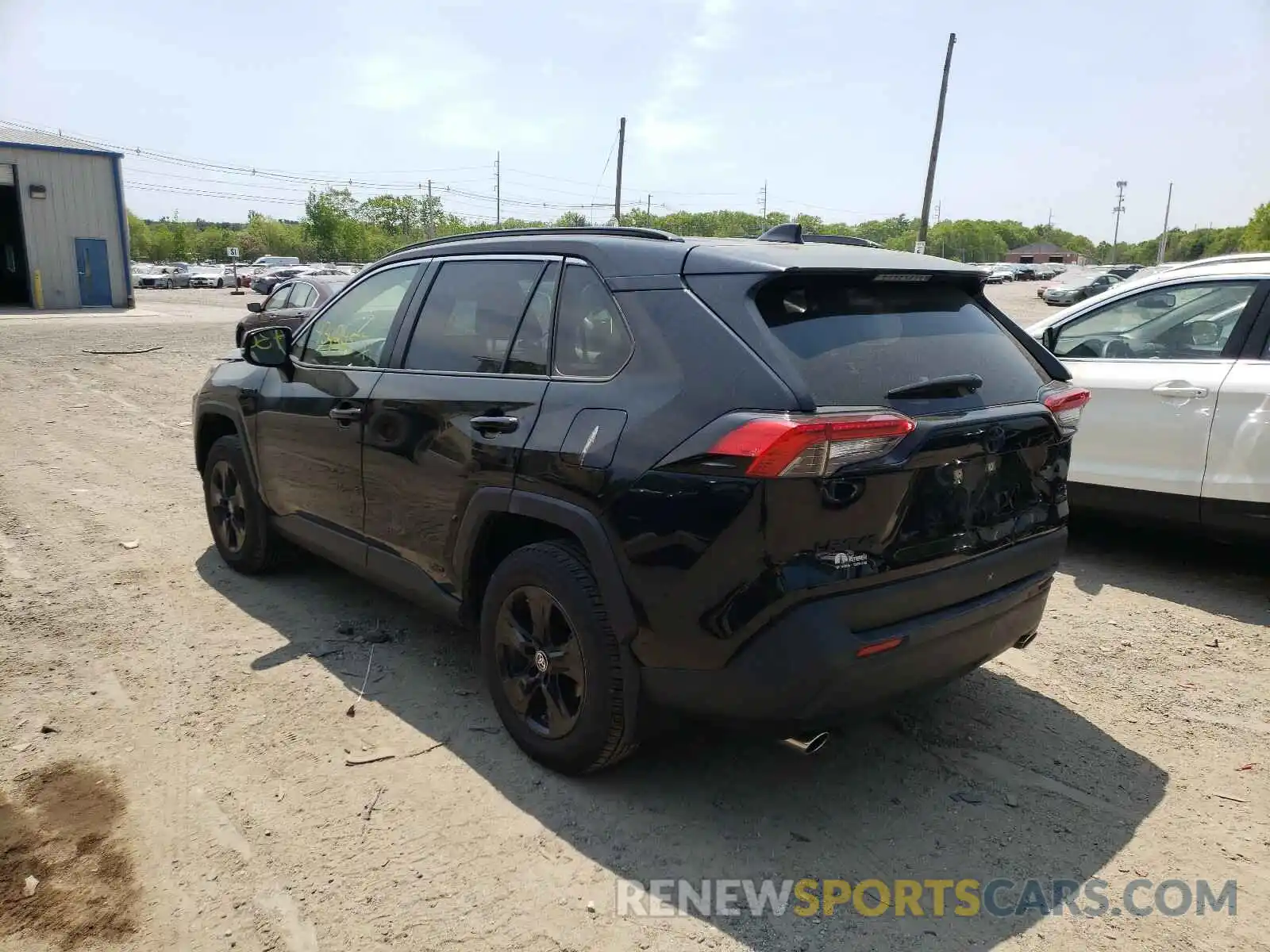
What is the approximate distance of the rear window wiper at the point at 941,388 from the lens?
276 cm

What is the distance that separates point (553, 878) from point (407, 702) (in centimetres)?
131

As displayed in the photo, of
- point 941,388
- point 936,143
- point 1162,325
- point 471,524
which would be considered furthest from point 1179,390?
point 936,143

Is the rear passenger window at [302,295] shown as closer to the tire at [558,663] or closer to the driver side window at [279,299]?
the driver side window at [279,299]

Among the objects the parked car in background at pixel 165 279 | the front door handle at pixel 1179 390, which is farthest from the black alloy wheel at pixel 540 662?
the parked car in background at pixel 165 279

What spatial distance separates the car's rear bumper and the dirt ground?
464 millimetres

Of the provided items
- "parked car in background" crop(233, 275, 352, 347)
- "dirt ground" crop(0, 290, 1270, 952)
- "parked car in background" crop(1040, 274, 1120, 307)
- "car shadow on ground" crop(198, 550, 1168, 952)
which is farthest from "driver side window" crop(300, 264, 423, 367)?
"parked car in background" crop(1040, 274, 1120, 307)

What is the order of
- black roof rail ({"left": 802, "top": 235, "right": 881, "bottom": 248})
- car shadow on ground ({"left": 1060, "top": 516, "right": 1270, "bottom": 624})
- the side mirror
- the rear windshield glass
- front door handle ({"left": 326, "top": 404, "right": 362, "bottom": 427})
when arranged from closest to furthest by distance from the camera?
1. the rear windshield glass
2. black roof rail ({"left": 802, "top": 235, "right": 881, "bottom": 248})
3. front door handle ({"left": 326, "top": 404, "right": 362, "bottom": 427})
4. the side mirror
5. car shadow on ground ({"left": 1060, "top": 516, "right": 1270, "bottom": 624})

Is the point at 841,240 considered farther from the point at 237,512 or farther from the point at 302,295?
the point at 302,295

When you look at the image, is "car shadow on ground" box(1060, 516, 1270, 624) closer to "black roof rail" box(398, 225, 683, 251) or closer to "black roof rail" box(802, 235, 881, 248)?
"black roof rail" box(802, 235, 881, 248)

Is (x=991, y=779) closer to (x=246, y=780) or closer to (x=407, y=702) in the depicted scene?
(x=407, y=702)

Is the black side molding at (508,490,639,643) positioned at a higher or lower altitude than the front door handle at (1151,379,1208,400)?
lower

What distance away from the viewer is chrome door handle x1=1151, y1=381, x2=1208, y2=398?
5109 mm

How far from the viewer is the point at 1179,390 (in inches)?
204

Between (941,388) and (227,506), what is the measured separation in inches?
164
